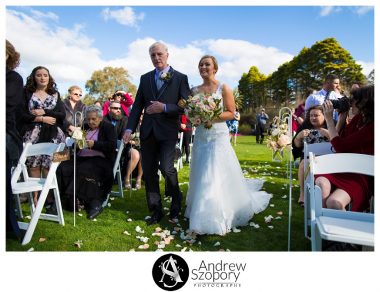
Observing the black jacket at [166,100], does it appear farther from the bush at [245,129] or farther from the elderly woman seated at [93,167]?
the bush at [245,129]

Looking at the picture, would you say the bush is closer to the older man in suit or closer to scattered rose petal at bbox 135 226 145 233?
the older man in suit

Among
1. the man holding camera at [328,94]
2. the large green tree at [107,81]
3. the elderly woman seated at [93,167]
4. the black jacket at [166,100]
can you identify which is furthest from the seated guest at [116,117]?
the large green tree at [107,81]

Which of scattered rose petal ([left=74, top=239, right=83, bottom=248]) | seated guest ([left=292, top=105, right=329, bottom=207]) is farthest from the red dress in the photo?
scattered rose petal ([left=74, top=239, right=83, bottom=248])

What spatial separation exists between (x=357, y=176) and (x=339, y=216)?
2.03 ft

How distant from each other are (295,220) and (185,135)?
5633 millimetres

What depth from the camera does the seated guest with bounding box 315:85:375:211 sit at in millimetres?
3037

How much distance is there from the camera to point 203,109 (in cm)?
372

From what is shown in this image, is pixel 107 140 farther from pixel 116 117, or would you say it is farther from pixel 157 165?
pixel 116 117

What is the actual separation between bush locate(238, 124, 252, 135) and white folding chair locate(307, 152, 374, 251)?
25.1m

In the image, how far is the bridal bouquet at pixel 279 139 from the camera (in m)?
3.32

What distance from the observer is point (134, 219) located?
4.54m
